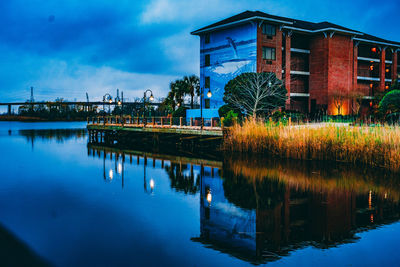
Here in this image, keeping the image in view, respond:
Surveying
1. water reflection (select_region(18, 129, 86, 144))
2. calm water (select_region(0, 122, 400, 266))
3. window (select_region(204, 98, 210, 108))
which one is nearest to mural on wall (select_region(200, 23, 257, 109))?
window (select_region(204, 98, 210, 108))

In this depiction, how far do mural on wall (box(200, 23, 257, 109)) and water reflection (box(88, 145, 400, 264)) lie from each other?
66.8 feet

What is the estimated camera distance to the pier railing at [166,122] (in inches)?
1091

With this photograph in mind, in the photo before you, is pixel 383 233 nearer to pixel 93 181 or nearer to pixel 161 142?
pixel 93 181

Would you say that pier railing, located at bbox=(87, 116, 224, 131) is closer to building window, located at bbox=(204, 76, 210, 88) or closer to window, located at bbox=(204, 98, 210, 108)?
window, located at bbox=(204, 98, 210, 108)

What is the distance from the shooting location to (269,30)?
3897 centimetres

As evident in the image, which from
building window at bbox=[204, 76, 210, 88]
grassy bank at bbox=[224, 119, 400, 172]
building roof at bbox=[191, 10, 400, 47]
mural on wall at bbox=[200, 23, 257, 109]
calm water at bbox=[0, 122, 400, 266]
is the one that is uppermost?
building roof at bbox=[191, 10, 400, 47]

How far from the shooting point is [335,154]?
18.2 meters

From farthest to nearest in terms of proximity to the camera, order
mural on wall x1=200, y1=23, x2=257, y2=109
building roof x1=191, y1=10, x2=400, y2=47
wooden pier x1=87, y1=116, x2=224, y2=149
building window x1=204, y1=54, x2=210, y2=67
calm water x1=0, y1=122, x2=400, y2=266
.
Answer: building window x1=204, y1=54, x2=210, y2=67 → mural on wall x1=200, y1=23, x2=257, y2=109 → building roof x1=191, y1=10, x2=400, y2=47 → wooden pier x1=87, y1=116, x2=224, y2=149 → calm water x1=0, y1=122, x2=400, y2=266

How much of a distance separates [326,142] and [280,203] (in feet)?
26.5

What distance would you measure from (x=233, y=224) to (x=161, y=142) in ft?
87.0

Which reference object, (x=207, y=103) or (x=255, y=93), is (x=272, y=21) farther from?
(x=207, y=103)

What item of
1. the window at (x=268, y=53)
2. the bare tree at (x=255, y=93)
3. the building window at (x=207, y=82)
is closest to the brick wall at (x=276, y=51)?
the window at (x=268, y=53)

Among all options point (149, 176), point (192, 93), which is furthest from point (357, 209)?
point (192, 93)

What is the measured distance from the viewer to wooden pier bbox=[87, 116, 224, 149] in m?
27.9
